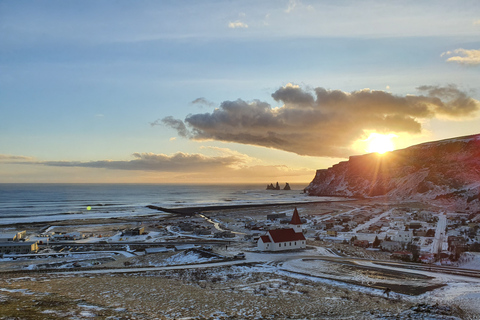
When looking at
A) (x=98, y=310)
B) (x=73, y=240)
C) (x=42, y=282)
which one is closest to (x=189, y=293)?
(x=98, y=310)

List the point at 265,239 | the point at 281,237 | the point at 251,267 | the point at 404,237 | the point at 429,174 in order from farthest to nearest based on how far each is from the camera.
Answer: the point at 429,174
the point at 404,237
the point at 281,237
the point at 265,239
the point at 251,267

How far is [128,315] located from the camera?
2370 cm

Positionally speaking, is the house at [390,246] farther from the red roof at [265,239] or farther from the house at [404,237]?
the red roof at [265,239]

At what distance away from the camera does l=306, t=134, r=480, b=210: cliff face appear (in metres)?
132

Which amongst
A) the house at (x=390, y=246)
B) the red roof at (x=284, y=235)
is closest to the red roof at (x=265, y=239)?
the red roof at (x=284, y=235)

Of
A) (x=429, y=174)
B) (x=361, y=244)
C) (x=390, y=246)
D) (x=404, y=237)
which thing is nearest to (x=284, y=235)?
(x=361, y=244)

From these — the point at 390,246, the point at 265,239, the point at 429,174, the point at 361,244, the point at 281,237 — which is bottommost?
the point at 361,244

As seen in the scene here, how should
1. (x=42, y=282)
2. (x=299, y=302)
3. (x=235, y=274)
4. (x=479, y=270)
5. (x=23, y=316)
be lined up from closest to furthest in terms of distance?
(x=23, y=316)
(x=299, y=302)
(x=42, y=282)
(x=235, y=274)
(x=479, y=270)

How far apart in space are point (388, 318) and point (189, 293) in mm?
14944

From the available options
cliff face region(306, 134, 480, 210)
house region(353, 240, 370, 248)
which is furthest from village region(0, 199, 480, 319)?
cliff face region(306, 134, 480, 210)

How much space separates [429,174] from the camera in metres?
150

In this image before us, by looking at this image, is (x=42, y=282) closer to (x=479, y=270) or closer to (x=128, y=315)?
(x=128, y=315)

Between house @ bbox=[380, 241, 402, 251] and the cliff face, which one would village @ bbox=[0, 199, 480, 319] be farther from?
the cliff face

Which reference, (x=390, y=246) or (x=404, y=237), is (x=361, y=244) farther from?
(x=404, y=237)
